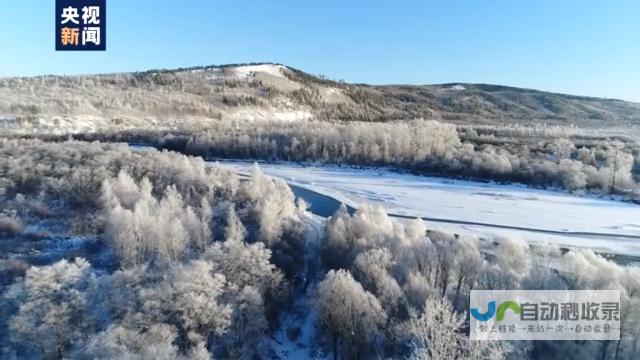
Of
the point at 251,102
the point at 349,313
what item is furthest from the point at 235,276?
the point at 251,102

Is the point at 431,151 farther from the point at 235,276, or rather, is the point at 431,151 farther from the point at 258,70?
the point at 258,70

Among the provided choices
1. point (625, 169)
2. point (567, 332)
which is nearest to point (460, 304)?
point (567, 332)

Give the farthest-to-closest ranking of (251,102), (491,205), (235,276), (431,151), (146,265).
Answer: (251,102) → (431,151) → (491,205) → (146,265) → (235,276)

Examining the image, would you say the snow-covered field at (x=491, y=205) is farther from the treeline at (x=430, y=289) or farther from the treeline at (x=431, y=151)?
the treeline at (x=430, y=289)

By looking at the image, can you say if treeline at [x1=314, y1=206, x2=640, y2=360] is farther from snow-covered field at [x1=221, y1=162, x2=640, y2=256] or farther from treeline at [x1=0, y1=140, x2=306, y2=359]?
snow-covered field at [x1=221, y1=162, x2=640, y2=256]

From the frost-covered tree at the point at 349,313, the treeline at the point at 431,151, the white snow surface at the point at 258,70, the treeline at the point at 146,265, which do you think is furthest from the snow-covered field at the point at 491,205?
the white snow surface at the point at 258,70
